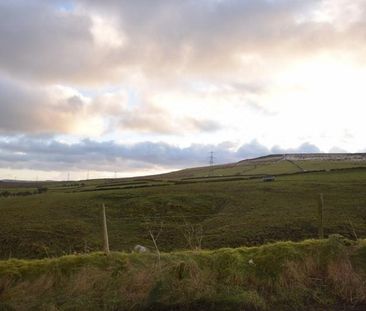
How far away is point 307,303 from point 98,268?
4.90m

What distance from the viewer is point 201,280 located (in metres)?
10.0

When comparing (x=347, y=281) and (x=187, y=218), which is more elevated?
(x=347, y=281)

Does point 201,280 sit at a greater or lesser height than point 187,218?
greater

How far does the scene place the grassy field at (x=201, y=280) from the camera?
9508 mm

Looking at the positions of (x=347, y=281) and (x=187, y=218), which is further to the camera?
(x=187, y=218)

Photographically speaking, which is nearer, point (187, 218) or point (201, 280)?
point (201, 280)

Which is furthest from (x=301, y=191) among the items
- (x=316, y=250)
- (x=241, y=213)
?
(x=316, y=250)

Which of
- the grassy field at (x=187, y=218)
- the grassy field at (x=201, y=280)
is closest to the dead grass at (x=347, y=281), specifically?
the grassy field at (x=201, y=280)

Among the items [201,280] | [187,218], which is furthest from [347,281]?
[187,218]

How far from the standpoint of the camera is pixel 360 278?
1016 centimetres

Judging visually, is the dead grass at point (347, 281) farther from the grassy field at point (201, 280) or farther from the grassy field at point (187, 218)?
the grassy field at point (187, 218)

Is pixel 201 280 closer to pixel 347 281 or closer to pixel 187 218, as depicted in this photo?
pixel 347 281

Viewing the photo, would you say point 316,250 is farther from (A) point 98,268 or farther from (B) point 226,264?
(A) point 98,268

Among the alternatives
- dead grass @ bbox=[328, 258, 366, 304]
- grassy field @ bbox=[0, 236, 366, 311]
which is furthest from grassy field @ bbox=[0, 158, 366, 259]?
dead grass @ bbox=[328, 258, 366, 304]
